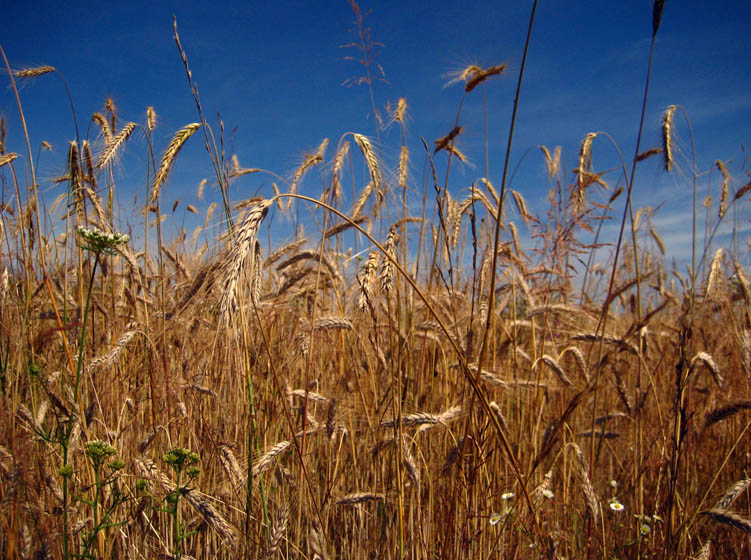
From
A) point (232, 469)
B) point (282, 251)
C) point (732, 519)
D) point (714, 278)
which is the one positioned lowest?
point (732, 519)

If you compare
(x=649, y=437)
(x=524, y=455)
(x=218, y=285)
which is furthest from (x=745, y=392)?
(x=218, y=285)

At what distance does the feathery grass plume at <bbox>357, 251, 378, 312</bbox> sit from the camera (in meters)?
1.75

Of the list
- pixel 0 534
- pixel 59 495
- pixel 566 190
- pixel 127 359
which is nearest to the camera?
pixel 0 534

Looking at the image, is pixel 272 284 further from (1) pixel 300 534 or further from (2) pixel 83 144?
(1) pixel 300 534

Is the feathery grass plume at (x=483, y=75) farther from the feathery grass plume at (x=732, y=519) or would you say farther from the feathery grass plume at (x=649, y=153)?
the feathery grass plume at (x=732, y=519)

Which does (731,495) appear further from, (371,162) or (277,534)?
(371,162)

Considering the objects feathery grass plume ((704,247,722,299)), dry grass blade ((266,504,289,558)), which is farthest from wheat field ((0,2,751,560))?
feathery grass plume ((704,247,722,299))

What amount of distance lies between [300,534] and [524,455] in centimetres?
127

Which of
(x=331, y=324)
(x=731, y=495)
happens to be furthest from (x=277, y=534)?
(x=731, y=495)

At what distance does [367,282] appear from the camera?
1.78m

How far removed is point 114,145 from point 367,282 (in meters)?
1.79

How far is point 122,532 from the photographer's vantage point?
1792 mm

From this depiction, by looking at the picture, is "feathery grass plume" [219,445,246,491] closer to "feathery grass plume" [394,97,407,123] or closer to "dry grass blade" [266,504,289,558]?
"dry grass blade" [266,504,289,558]

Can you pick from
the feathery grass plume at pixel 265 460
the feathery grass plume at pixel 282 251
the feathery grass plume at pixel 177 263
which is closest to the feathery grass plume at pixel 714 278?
the feathery grass plume at pixel 282 251
